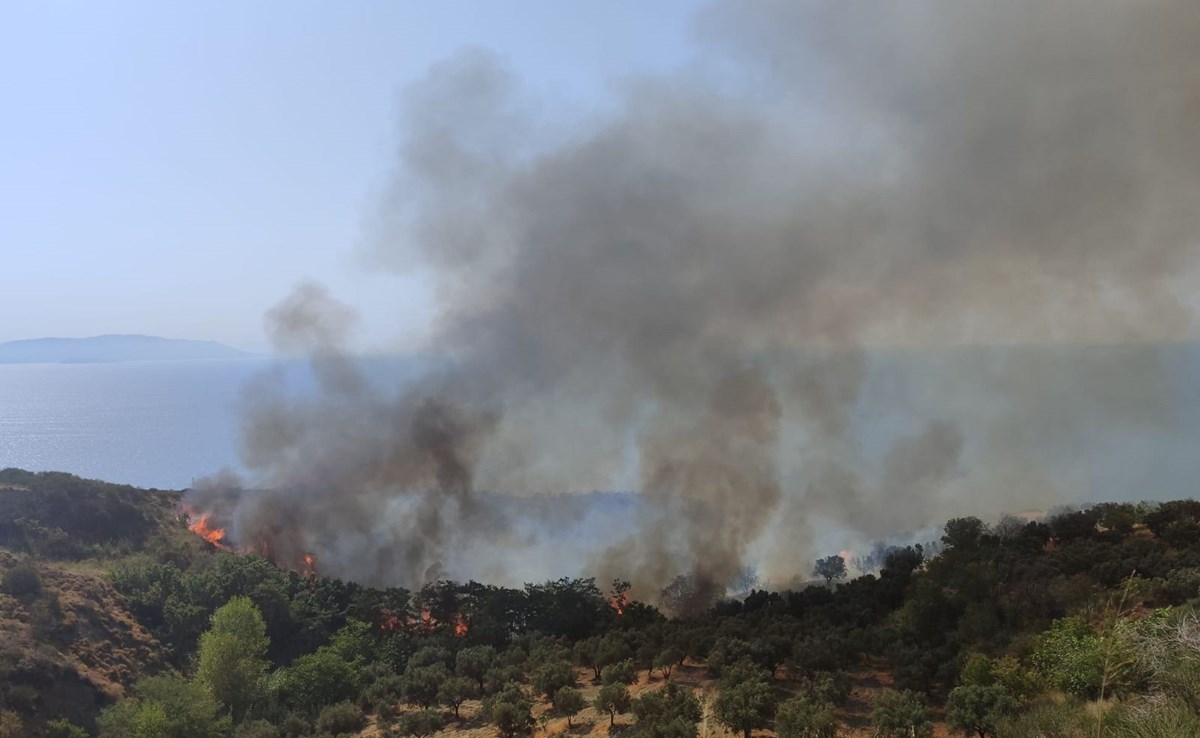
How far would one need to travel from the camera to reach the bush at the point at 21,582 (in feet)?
115

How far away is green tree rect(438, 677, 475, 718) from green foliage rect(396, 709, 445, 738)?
1014mm

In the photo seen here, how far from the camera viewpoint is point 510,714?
23.0 m

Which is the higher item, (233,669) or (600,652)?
(233,669)

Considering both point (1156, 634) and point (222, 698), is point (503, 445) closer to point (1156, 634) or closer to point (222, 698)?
point (222, 698)

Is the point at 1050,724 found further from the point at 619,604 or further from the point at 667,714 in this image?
the point at 619,604

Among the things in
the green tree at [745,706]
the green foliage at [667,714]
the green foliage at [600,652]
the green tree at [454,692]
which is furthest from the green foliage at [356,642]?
the green tree at [745,706]

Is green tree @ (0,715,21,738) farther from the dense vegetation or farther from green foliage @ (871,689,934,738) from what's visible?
green foliage @ (871,689,934,738)

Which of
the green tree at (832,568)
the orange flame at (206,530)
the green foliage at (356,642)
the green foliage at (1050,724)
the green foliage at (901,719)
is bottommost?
the green foliage at (901,719)

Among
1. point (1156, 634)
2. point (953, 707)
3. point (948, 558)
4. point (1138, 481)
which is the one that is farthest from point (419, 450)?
point (1138, 481)

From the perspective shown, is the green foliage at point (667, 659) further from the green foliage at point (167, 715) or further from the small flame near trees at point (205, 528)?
the small flame near trees at point (205, 528)

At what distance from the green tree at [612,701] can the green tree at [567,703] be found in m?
0.70

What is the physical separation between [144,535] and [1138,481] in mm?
95737

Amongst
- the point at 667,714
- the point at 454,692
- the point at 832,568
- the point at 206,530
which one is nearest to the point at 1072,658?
the point at 667,714

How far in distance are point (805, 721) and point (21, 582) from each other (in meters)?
39.5
